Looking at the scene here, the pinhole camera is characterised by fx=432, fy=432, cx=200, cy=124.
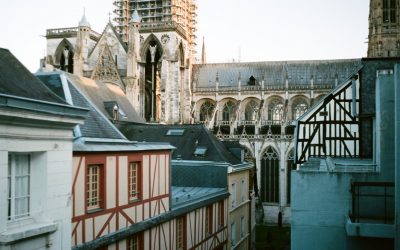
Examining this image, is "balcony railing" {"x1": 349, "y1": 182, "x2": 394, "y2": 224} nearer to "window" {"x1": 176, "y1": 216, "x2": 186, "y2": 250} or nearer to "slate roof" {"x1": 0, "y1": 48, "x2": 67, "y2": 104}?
"slate roof" {"x1": 0, "y1": 48, "x2": 67, "y2": 104}

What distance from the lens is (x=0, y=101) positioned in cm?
648

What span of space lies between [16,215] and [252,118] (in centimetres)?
4013

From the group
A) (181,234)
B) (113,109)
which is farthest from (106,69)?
(181,234)

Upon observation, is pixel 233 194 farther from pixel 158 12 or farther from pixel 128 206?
pixel 158 12

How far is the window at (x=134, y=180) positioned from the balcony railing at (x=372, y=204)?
6.25 meters

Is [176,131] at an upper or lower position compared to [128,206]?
upper

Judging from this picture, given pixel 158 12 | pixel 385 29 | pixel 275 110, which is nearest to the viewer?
A: pixel 275 110

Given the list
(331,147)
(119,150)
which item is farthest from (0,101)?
(331,147)

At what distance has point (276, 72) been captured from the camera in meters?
46.8

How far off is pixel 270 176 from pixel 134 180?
2841 cm

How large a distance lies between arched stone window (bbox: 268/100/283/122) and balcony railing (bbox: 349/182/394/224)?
1481 inches

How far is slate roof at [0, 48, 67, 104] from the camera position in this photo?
7.77 m

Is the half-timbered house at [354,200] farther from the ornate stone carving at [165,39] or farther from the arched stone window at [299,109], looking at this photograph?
the arched stone window at [299,109]

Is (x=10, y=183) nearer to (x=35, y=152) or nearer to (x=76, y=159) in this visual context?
(x=35, y=152)
